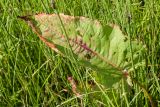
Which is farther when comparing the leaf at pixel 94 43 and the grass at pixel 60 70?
the grass at pixel 60 70

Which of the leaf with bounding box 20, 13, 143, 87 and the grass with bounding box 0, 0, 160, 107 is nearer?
the leaf with bounding box 20, 13, 143, 87

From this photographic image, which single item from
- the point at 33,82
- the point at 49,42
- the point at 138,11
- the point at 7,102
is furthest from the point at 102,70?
the point at 138,11

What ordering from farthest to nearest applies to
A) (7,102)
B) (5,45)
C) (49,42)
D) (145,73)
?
(5,45) → (7,102) → (145,73) → (49,42)

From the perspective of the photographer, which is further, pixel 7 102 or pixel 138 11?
pixel 138 11

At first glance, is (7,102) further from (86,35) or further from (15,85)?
(86,35)

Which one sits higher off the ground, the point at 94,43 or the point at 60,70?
the point at 94,43

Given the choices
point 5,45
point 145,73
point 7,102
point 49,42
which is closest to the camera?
point 49,42

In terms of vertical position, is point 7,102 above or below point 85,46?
below

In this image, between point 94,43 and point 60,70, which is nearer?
point 94,43
